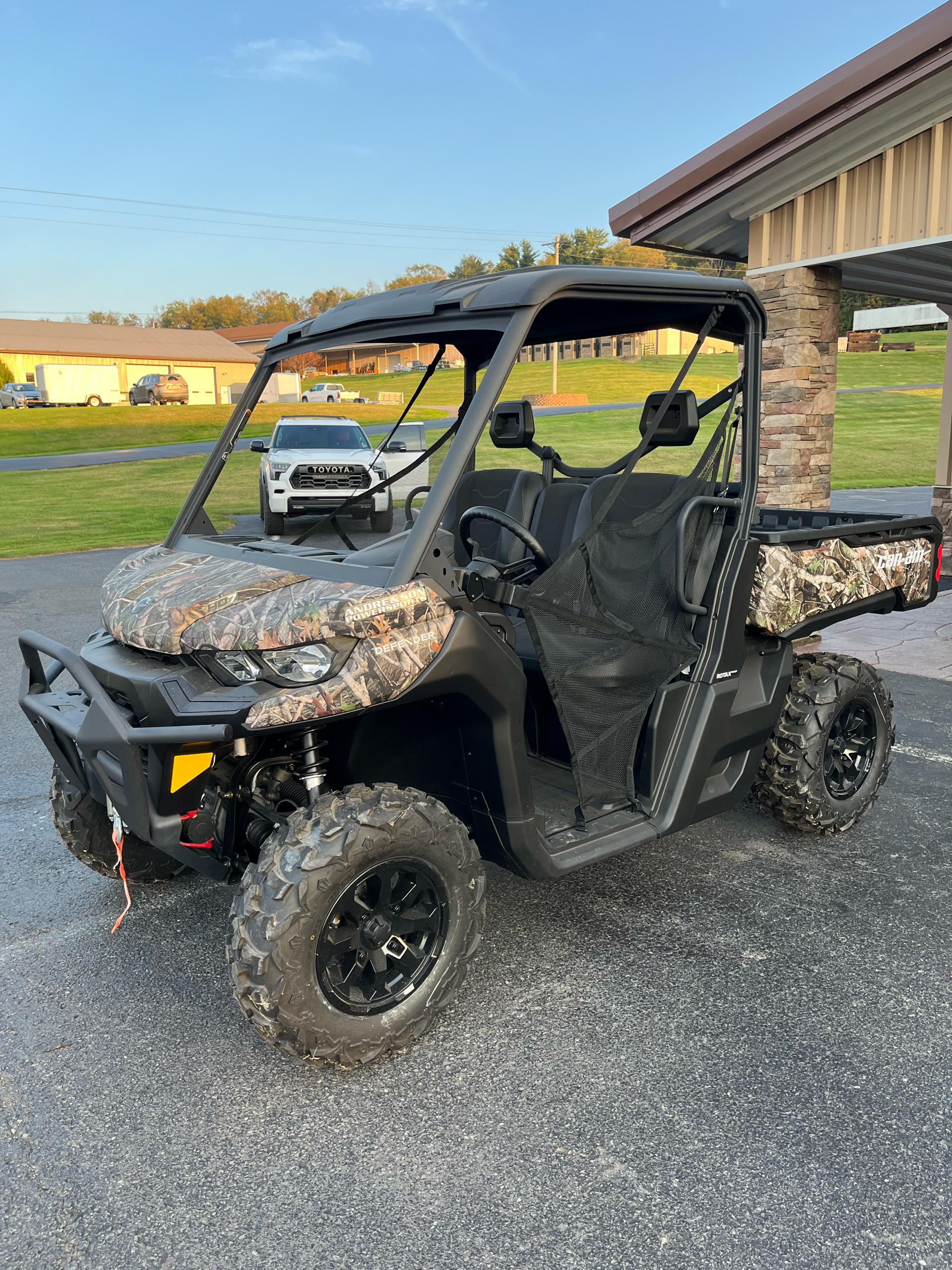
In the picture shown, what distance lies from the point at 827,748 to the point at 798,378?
14.2ft

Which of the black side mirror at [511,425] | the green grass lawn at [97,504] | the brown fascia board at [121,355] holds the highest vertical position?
the brown fascia board at [121,355]

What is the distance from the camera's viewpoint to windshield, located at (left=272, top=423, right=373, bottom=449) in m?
5.10

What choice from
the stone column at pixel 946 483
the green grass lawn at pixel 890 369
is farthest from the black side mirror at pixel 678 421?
the green grass lawn at pixel 890 369

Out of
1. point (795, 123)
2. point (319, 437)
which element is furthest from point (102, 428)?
point (795, 123)

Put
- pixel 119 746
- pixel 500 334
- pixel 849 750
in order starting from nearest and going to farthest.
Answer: pixel 119 746 → pixel 500 334 → pixel 849 750

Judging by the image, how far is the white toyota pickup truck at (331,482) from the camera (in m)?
3.57

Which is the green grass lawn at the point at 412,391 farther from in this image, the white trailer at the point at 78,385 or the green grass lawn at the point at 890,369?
the white trailer at the point at 78,385

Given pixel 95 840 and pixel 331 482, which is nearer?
pixel 95 840

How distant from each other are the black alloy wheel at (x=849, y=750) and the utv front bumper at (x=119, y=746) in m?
2.67

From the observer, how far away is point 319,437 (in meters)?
7.61

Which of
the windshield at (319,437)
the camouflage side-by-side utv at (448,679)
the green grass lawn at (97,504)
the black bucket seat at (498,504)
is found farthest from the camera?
the green grass lawn at (97,504)

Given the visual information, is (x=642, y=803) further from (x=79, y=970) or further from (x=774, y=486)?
(x=774, y=486)

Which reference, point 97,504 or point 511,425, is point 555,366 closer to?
point 511,425

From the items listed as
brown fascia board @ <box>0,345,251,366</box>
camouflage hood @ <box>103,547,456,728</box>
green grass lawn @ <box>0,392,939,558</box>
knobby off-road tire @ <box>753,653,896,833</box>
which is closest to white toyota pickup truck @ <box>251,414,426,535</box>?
green grass lawn @ <box>0,392,939,558</box>
